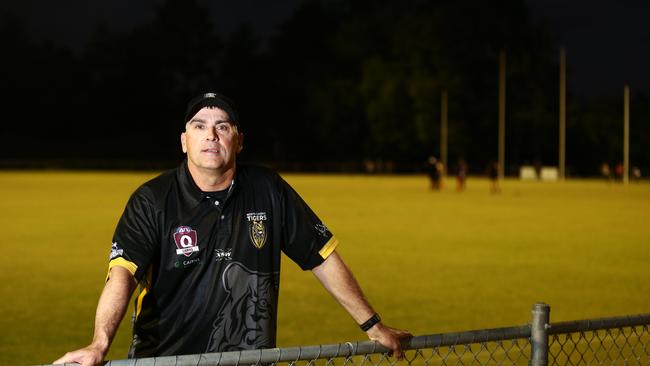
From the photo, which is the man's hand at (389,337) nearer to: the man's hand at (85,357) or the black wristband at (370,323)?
the black wristband at (370,323)

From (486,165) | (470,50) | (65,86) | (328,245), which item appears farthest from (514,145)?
(328,245)

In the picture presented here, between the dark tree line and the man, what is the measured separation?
7534 cm

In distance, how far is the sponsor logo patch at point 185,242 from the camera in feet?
12.8

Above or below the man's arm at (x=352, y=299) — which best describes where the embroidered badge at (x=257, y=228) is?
above

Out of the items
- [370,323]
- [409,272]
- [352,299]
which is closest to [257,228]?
[352,299]

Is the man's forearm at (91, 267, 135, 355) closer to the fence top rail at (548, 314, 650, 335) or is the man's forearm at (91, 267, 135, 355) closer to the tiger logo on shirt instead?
the tiger logo on shirt

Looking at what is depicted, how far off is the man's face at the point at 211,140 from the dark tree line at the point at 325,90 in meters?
75.4

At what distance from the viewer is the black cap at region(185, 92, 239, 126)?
404cm

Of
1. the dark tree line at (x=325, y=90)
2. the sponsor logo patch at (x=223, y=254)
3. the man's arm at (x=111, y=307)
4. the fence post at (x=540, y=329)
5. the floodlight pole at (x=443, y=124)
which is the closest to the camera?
the man's arm at (x=111, y=307)

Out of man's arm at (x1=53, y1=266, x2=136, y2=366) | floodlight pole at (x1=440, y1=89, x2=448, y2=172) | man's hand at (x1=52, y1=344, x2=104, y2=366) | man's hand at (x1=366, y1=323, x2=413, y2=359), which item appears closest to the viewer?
man's hand at (x1=52, y1=344, x2=104, y2=366)

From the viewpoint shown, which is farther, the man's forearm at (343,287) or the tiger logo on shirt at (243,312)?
the man's forearm at (343,287)

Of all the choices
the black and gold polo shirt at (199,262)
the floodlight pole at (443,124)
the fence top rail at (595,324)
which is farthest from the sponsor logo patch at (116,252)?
the floodlight pole at (443,124)

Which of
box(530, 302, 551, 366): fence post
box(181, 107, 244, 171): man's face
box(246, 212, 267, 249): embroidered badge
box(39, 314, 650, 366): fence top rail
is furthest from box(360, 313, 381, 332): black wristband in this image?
box(181, 107, 244, 171): man's face

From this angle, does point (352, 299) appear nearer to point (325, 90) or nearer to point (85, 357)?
point (85, 357)
